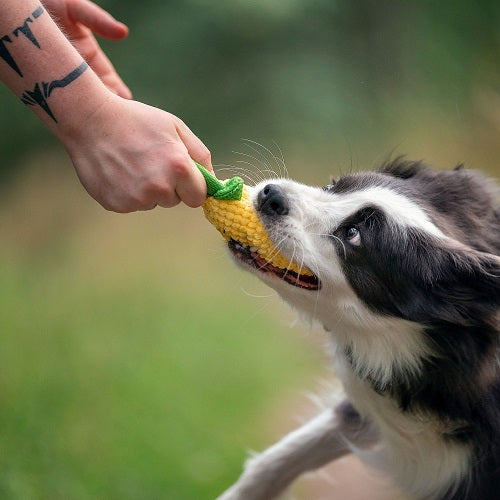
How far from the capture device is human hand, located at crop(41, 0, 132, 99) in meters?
2.97

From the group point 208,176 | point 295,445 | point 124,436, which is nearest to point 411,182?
point 208,176

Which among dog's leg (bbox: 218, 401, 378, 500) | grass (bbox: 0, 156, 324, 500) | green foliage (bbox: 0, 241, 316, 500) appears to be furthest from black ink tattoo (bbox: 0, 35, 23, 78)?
green foliage (bbox: 0, 241, 316, 500)

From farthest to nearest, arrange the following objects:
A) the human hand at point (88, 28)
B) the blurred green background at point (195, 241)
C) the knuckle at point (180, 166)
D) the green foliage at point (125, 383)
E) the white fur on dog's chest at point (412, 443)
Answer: the blurred green background at point (195, 241)
the green foliage at point (125, 383)
the human hand at point (88, 28)
the white fur on dog's chest at point (412, 443)
the knuckle at point (180, 166)

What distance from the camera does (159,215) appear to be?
5422 millimetres

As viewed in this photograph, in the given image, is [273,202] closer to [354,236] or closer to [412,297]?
[354,236]

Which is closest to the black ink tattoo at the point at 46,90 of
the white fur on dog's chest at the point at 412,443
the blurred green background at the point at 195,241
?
the blurred green background at the point at 195,241

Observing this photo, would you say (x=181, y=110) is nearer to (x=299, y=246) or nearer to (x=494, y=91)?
(x=494, y=91)

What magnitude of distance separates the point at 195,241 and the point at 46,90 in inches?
118

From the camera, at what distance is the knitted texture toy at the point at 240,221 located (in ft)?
7.94

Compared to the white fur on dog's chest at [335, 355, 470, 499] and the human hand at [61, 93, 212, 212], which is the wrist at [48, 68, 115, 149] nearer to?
the human hand at [61, 93, 212, 212]

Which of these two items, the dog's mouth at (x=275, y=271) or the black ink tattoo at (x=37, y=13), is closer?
the black ink tattoo at (x=37, y=13)

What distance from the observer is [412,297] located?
248 centimetres

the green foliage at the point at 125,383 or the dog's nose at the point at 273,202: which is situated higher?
the dog's nose at the point at 273,202

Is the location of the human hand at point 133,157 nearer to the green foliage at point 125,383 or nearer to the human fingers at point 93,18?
the human fingers at point 93,18
